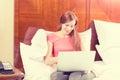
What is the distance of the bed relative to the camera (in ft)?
6.84

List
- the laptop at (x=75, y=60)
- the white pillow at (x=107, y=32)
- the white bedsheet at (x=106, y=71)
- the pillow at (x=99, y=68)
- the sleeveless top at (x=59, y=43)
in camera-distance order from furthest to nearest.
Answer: the white pillow at (x=107, y=32) → the sleeveless top at (x=59, y=43) → the pillow at (x=99, y=68) → the white bedsheet at (x=106, y=71) → the laptop at (x=75, y=60)

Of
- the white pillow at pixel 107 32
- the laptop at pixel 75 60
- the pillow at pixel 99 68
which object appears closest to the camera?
the laptop at pixel 75 60

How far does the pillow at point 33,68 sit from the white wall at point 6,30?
0.96 ft

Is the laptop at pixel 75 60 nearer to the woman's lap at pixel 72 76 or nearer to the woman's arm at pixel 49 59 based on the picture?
the woman's lap at pixel 72 76

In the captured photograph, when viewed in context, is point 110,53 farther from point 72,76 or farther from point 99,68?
point 72,76

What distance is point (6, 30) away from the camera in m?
2.45

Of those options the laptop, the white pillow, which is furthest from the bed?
the laptop

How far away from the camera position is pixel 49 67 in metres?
2.13

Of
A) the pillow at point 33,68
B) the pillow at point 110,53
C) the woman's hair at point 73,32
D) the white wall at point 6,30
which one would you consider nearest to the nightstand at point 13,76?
the pillow at point 33,68

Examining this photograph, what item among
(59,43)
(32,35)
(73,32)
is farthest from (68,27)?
(32,35)

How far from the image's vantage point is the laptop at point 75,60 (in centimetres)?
190

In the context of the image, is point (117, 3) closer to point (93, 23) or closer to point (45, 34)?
point (93, 23)

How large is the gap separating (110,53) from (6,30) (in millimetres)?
1016

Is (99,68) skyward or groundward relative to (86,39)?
groundward
